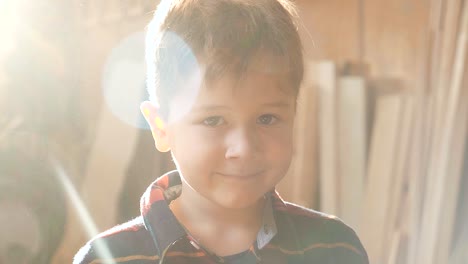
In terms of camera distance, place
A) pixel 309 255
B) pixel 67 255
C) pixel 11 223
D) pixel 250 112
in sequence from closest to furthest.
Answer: pixel 250 112 < pixel 309 255 < pixel 11 223 < pixel 67 255

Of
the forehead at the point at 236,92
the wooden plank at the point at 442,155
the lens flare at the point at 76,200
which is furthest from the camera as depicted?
the lens flare at the point at 76,200

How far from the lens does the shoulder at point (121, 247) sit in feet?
4.25

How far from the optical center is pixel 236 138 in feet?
4.14

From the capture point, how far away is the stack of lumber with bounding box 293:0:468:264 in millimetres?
2719

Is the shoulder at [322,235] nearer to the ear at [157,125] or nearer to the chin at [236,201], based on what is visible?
the chin at [236,201]

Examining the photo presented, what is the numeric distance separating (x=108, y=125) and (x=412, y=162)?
1.31 metres

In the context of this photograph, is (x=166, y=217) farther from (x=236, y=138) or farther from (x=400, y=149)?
(x=400, y=149)

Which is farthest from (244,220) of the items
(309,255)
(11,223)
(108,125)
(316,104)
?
(316,104)

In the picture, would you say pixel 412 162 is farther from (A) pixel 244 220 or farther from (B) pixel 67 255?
(A) pixel 244 220

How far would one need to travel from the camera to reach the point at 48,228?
9.55 ft

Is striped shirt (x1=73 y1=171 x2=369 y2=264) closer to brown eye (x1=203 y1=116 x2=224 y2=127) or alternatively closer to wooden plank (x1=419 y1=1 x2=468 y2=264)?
brown eye (x1=203 y1=116 x2=224 y2=127)

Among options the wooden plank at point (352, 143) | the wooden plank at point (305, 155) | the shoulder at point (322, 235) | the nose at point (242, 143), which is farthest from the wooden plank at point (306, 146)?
the nose at point (242, 143)

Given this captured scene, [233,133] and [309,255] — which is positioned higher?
[233,133]

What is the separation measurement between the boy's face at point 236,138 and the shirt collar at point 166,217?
2.8 inches
